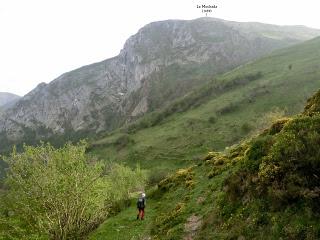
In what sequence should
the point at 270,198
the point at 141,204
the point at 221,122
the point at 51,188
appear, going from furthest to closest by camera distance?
the point at 221,122, the point at 141,204, the point at 51,188, the point at 270,198

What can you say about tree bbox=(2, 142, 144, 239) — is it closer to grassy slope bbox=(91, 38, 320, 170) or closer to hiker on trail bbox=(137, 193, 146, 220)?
hiker on trail bbox=(137, 193, 146, 220)

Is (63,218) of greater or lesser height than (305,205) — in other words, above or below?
below

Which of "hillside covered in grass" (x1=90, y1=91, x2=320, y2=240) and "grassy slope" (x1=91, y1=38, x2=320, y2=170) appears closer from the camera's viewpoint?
"hillside covered in grass" (x1=90, y1=91, x2=320, y2=240)

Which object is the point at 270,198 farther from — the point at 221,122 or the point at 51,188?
the point at 221,122

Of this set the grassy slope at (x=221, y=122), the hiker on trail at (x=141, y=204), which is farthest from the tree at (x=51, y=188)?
the grassy slope at (x=221, y=122)

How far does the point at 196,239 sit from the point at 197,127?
151373 mm

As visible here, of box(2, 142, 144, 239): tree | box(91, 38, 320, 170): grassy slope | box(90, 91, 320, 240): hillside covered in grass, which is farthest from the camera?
box(91, 38, 320, 170): grassy slope

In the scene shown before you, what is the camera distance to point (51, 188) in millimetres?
34844

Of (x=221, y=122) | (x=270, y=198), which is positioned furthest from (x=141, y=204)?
(x=221, y=122)

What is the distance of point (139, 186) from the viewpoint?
81438 mm

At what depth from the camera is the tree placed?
116 feet

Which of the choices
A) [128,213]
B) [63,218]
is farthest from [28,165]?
[128,213]

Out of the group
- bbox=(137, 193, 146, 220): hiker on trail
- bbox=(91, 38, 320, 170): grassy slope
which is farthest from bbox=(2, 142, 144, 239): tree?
bbox=(91, 38, 320, 170): grassy slope

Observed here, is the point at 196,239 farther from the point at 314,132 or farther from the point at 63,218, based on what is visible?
the point at 63,218
